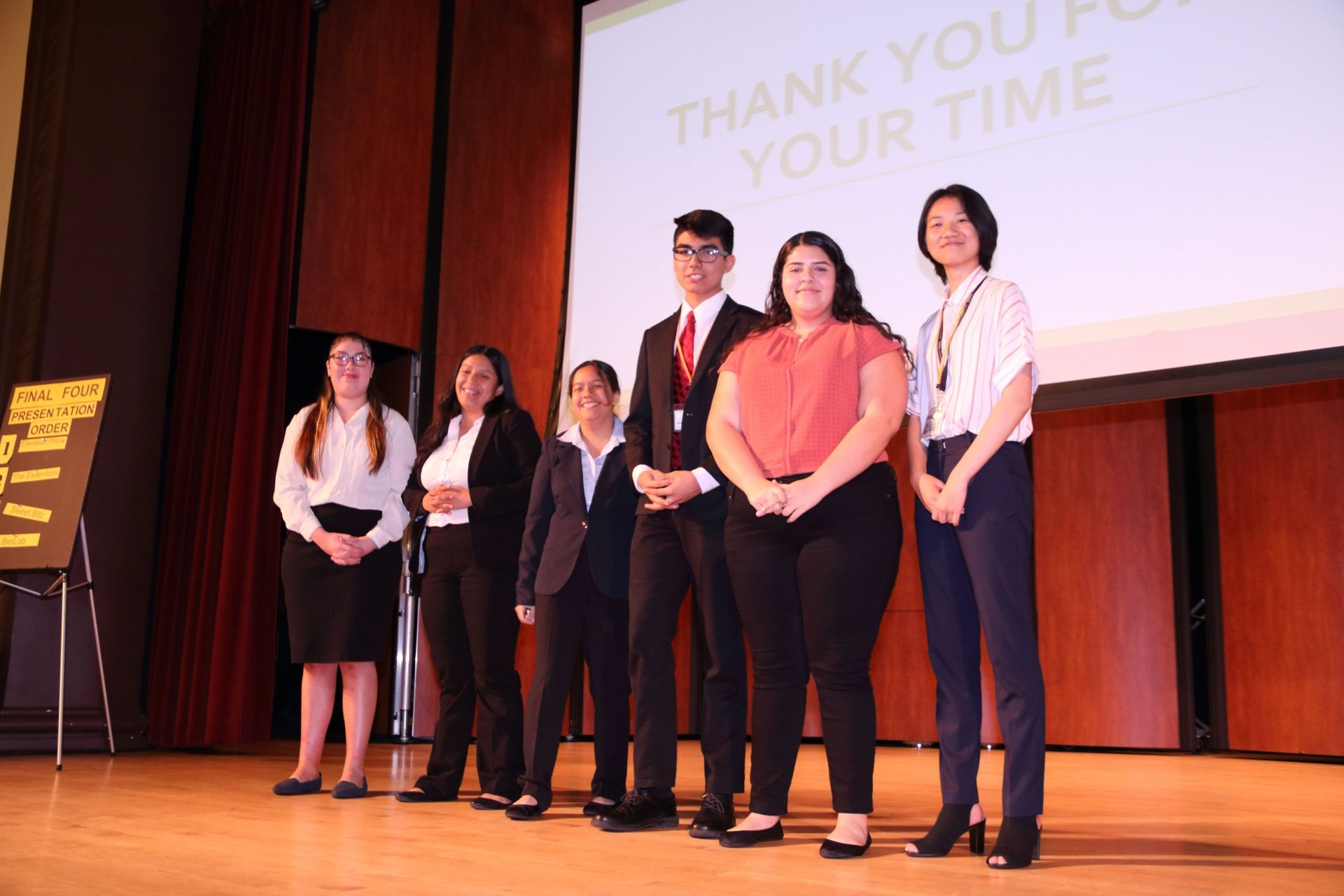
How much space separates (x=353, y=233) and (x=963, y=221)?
12.9 feet

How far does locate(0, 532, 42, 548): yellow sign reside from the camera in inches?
163

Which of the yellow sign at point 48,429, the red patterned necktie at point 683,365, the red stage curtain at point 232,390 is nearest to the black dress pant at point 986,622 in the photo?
the red patterned necktie at point 683,365

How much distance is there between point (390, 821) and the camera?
2568mm

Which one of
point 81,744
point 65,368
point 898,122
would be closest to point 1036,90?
point 898,122

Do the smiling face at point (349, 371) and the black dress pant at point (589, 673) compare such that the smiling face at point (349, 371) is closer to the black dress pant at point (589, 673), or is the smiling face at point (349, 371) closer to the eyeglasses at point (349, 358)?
the eyeglasses at point (349, 358)

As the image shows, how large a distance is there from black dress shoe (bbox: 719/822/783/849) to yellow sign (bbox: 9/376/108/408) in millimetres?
3103

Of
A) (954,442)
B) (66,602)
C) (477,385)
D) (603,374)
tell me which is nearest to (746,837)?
(954,442)

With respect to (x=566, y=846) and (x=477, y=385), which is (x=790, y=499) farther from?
(x=477, y=385)

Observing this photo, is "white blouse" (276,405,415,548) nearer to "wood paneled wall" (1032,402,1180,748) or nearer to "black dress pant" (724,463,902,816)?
"black dress pant" (724,463,902,816)

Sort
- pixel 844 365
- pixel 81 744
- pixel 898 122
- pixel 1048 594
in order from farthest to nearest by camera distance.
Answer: pixel 1048 594 < pixel 81 744 < pixel 898 122 < pixel 844 365

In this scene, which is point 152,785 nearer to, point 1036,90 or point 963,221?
point 963,221

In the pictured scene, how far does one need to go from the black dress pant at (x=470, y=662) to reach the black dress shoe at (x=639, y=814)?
0.47 metres

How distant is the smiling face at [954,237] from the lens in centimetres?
233

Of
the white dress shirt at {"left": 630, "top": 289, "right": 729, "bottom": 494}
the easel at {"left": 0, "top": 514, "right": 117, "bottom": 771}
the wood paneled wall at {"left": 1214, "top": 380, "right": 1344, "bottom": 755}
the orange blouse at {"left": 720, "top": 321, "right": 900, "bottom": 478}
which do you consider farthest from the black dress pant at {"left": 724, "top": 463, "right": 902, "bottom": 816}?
the wood paneled wall at {"left": 1214, "top": 380, "right": 1344, "bottom": 755}
